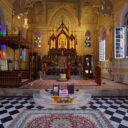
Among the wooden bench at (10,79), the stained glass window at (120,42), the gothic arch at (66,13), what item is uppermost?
the gothic arch at (66,13)

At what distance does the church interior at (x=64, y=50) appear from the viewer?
5324 mm

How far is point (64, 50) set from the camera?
37.7 ft

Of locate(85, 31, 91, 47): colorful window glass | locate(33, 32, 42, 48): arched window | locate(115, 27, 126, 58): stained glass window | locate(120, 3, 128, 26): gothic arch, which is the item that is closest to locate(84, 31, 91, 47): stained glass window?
locate(85, 31, 91, 47): colorful window glass

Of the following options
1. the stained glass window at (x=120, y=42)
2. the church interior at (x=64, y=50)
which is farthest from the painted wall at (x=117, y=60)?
the stained glass window at (x=120, y=42)

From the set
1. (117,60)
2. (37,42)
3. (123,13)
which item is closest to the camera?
(123,13)

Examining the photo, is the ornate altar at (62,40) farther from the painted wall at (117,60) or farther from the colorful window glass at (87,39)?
the painted wall at (117,60)

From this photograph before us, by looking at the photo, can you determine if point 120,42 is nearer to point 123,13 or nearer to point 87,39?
point 123,13

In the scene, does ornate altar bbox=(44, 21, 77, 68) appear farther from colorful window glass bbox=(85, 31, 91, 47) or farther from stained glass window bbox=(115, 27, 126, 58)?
stained glass window bbox=(115, 27, 126, 58)

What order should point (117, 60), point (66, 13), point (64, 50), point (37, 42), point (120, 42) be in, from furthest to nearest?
point (66, 13) < point (37, 42) < point (64, 50) < point (120, 42) < point (117, 60)

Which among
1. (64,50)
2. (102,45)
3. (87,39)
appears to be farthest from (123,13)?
(64,50)

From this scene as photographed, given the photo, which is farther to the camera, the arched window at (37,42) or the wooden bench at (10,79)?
the arched window at (37,42)

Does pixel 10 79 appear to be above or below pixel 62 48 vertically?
below

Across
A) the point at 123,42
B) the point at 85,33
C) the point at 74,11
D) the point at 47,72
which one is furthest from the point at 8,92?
the point at 74,11

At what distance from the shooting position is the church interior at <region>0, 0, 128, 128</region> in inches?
210
